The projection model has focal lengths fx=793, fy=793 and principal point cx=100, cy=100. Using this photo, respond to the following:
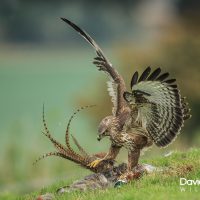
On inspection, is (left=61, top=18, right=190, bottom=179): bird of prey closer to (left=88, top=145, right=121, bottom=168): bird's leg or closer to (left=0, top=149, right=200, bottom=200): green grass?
(left=88, top=145, right=121, bottom=168): bird's leg

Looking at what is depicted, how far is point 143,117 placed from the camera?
13.9 metres

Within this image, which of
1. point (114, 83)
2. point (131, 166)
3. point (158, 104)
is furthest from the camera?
point (114, 83)

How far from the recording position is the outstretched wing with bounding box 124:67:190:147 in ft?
43.6

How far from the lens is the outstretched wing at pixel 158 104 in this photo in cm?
1329

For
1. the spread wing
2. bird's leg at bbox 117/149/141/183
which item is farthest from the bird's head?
bird's leg at bbox 117/149/141/183

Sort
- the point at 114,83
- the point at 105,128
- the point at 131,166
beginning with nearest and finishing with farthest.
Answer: the point at 105,128 < the point at 131,166 < the point at 114,83

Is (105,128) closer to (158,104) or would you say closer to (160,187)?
(158,104)

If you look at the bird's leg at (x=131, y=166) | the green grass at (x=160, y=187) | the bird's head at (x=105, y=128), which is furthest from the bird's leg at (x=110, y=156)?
the green grass at (x=160, y=187)

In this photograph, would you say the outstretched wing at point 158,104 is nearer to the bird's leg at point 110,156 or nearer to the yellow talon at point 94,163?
the bird's leg at point 110,156

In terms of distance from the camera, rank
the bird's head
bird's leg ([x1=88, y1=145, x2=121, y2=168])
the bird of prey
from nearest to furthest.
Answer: the bird of prey
the bird's head
bird's leg ([x1=88, y1=145, x2=121, y2=168])

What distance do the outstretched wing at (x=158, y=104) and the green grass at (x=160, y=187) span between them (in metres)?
0.66

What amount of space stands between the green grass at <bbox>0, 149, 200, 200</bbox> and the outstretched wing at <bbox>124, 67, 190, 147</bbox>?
2.16ft

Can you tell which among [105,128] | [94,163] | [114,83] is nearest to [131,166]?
[94,163]

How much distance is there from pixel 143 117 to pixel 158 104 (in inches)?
15.4
